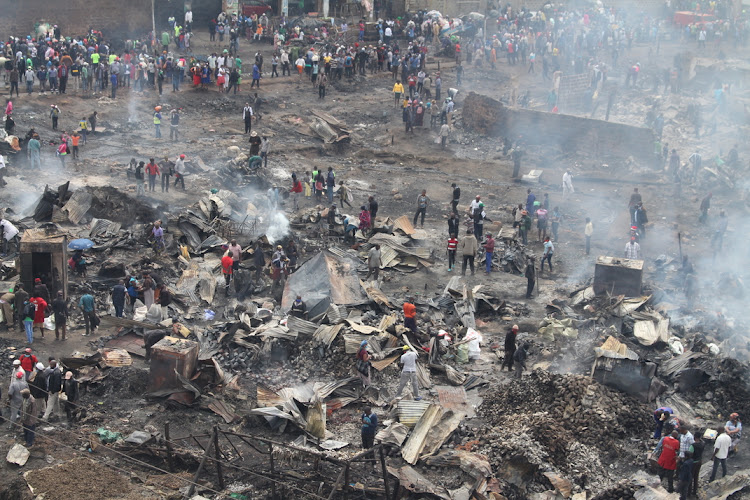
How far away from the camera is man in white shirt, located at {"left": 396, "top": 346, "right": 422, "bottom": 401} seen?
14180 mm

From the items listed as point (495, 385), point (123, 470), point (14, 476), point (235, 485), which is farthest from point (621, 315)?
point (14, 476)

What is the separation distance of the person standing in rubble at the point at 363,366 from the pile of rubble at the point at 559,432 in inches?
75.3

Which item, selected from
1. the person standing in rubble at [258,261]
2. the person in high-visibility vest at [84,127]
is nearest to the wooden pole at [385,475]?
the person standing in rubble at [258,261]

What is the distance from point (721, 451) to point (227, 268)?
10.2 m

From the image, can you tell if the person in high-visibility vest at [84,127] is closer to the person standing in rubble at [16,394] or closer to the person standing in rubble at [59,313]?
the person standing in rubble at [59,313]

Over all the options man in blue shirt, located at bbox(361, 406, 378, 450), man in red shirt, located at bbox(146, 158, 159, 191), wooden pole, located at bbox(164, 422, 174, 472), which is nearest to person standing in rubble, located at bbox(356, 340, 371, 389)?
man in blue shirt, located at bbox(361, 406, 378, 450)

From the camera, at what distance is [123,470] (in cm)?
1199

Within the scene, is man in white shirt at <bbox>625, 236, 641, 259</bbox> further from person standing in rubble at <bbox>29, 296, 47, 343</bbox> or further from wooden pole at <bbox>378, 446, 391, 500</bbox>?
person standing in rubble at <bbox>29, 296, 47, 343</bbox>

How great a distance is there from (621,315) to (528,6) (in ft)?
101

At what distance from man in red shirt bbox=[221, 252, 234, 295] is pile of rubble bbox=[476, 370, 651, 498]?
6.58 meters

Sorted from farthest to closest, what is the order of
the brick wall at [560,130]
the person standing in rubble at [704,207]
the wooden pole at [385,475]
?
the brick wall at [560,130], the person standing in rubble at [704,207], the wooden pole at [385,475]

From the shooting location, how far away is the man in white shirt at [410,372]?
14180 mm

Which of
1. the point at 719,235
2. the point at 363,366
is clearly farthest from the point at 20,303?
the point at 719,235

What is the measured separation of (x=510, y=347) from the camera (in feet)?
50.6
